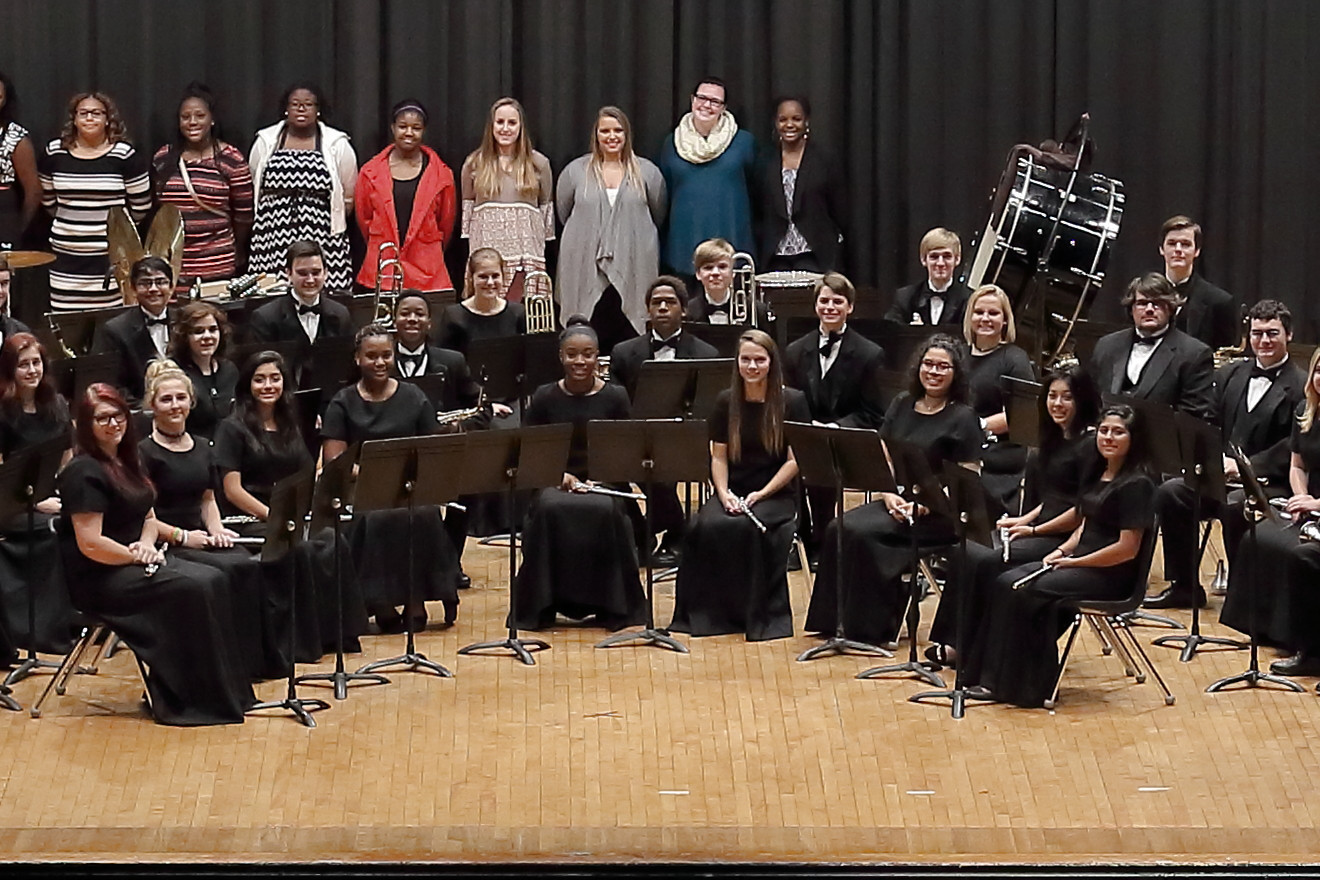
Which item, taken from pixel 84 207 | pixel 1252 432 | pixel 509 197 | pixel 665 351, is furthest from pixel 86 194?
pixel 1252 432

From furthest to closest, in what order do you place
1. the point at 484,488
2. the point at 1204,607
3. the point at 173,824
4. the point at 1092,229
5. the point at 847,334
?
the point at 1092,229 → the point at 847,334 → the point at 1204,607 → the point at 484,488 → the point at 173,824

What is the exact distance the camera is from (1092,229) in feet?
Result: 34.9

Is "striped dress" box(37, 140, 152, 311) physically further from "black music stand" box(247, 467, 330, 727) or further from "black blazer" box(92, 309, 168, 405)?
"black music stand" box(247, 467, 330, 727)

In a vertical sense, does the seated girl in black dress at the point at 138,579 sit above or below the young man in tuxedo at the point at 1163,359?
below

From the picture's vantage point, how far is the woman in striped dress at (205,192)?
11773 millimetres

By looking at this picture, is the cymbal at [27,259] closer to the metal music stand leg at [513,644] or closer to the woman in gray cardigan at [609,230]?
the woman in gray cardigan at [609,230]

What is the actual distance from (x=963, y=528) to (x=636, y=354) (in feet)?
8.36

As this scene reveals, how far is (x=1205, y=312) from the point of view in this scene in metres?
10.2

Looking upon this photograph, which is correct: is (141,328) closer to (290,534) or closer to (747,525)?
(290,534)

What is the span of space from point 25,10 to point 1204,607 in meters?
7.57

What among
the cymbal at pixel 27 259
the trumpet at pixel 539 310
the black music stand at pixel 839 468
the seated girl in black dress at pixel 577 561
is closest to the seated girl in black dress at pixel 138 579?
the seated girl in black dress at pixel 577 561

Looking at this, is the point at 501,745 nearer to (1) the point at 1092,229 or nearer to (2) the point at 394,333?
(2) the point at 394,333

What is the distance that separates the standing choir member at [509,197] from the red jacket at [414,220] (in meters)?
0.14

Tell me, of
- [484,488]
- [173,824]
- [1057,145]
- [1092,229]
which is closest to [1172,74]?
[1057,145]
